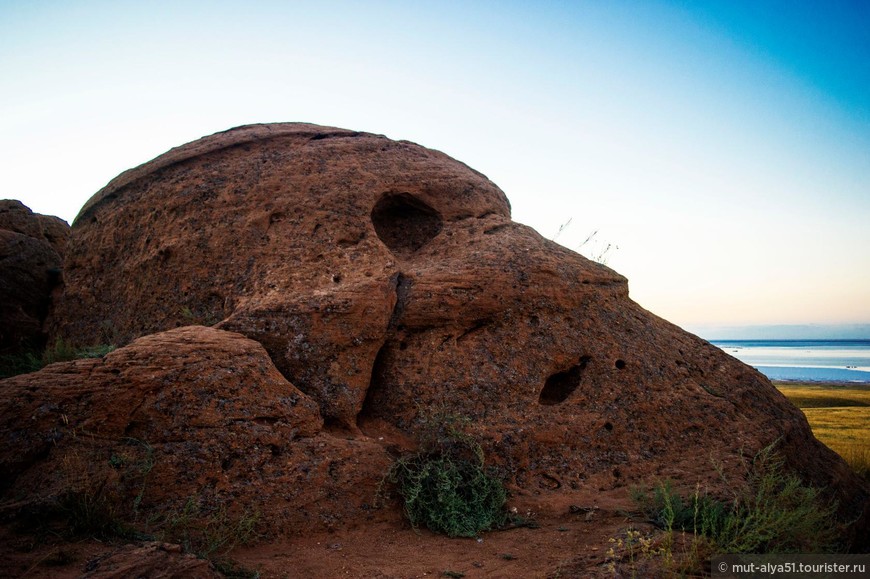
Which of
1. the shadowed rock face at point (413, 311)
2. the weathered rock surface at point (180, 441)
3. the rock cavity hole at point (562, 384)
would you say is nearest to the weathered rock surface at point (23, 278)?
the shadowed rock face at point (413, 311)

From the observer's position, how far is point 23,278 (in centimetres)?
948

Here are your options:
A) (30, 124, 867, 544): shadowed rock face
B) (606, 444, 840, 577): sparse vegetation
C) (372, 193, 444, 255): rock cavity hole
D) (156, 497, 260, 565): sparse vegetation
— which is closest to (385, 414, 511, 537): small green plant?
(30, 124, 867, 544): shadowed rock face

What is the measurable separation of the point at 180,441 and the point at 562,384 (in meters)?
4.99

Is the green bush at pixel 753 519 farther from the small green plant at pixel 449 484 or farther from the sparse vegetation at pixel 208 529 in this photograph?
the sparse vegetation at pixel 208 529

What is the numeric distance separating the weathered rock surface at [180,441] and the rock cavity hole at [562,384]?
102 inches

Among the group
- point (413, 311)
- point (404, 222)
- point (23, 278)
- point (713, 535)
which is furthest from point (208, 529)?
point (23, 278)

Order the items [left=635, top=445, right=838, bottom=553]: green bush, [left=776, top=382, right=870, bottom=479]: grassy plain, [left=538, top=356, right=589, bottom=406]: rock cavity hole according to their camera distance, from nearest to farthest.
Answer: [left=635, top=445, right=838, bottom=553]: green bush → [left=538, top=356, right=589, bottom=406]: rock cavity hole → [left=776, top=382, right=870, bottom=479]: grassy plain

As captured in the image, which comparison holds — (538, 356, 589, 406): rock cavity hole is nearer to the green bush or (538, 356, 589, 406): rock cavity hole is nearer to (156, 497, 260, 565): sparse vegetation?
the green bush

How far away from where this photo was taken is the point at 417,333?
7.57 metres

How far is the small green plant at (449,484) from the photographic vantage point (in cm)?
564

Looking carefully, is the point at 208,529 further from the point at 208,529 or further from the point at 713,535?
the point at 713,535

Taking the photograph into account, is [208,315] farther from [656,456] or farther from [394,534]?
[656,456]

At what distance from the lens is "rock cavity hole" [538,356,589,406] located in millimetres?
7516

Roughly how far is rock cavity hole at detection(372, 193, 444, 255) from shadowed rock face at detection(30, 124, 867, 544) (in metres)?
0.04
